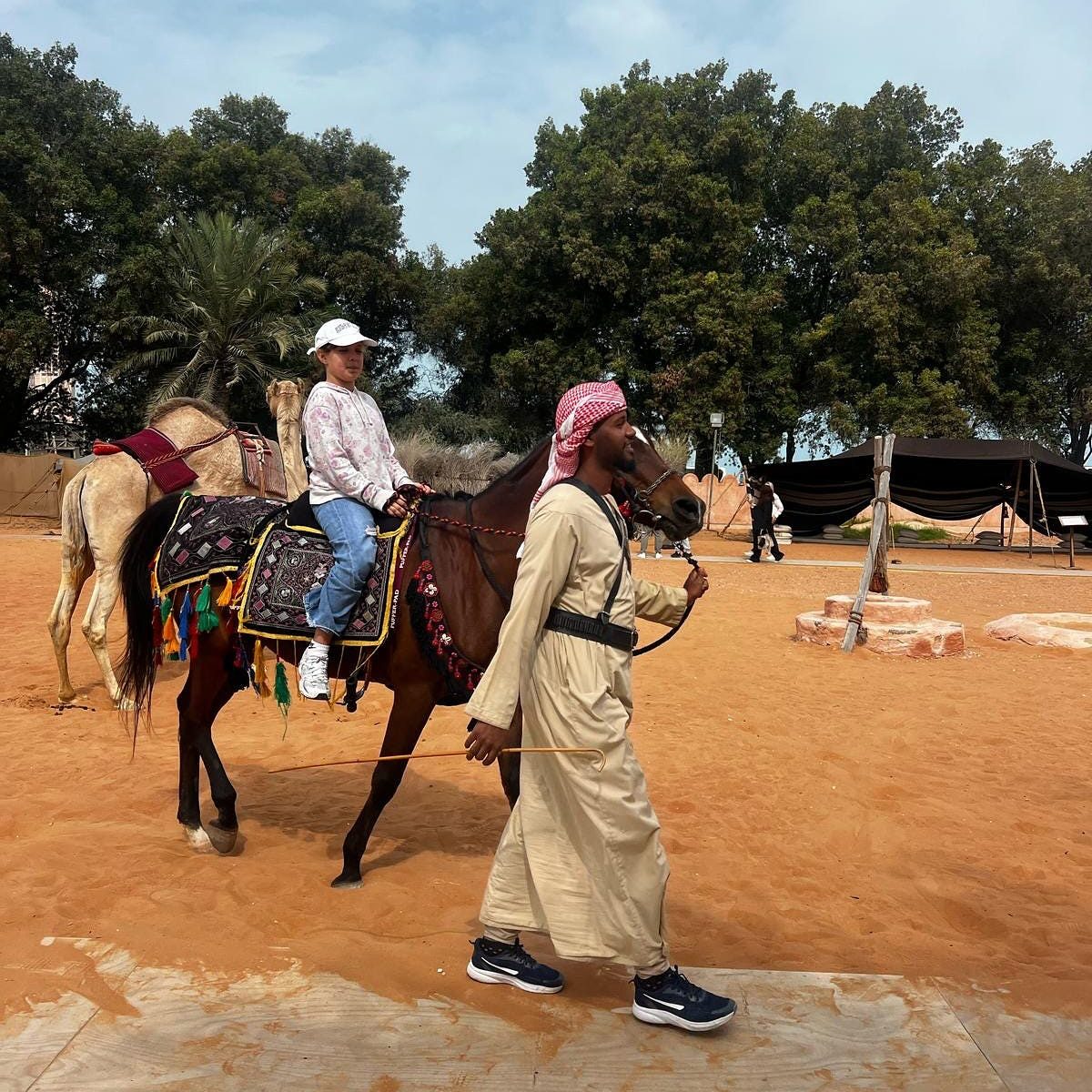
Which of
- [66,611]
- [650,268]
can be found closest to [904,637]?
[66,611]

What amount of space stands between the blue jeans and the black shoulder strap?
4.14ft

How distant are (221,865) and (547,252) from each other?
27137 mm

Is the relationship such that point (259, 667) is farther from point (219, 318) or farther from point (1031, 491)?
point (219, 318)

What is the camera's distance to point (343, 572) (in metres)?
3.80

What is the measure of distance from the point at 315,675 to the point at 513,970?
149cm

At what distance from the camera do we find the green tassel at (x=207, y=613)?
4121mm

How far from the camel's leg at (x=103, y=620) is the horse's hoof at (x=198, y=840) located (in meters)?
2.71

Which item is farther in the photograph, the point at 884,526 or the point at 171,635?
the point at 884,526

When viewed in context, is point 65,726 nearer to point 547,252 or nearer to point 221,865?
point 221,865

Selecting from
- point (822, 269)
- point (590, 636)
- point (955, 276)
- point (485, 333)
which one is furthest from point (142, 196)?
point (590, 636)

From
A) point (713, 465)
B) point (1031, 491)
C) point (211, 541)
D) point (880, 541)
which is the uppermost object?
point (713, 465)

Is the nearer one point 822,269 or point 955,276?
point 955,276

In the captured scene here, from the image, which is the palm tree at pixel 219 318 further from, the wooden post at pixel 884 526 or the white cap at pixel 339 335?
the white cap at pixel 339 335

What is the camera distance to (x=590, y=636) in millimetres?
2730
